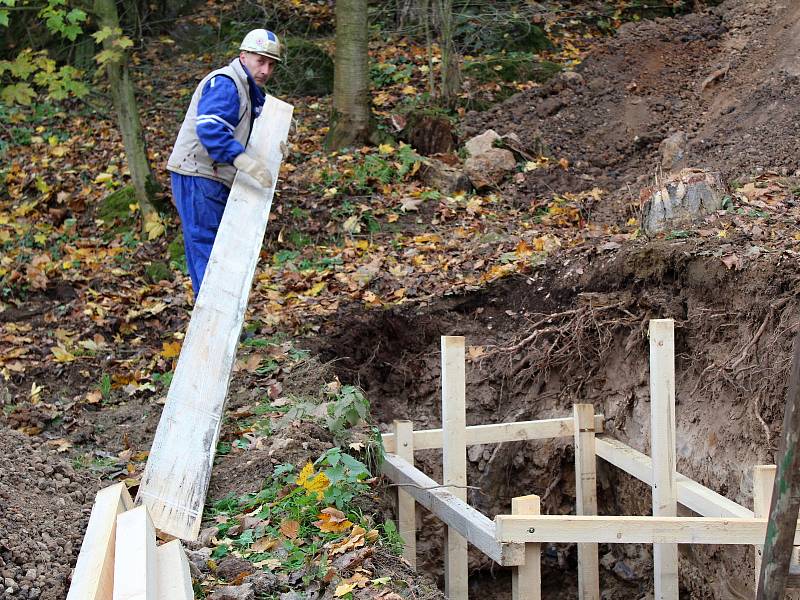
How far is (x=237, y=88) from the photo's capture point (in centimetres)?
538

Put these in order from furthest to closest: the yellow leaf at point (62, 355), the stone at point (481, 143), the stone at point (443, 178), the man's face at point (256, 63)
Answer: the stone at point (481, 143), the stone at point (443, 178), the yellow leaf at point (62, 355), the man's face at point (256, 63)

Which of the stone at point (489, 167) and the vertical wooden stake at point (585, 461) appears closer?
→ the vertical wooden stake at point (585, 461)

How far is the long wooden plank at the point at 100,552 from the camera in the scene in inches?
107

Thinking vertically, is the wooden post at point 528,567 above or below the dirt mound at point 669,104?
below

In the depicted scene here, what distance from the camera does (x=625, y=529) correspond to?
13.6ft

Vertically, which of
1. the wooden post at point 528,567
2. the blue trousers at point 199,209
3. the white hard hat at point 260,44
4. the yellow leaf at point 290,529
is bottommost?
the wooden post at point 528,567

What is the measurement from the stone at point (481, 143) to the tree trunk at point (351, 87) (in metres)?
1.22

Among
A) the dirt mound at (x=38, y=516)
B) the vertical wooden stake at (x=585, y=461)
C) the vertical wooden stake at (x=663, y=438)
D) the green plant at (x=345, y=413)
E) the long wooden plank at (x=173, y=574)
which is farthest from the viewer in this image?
the vertical wooden stake at (x=585, y=461)

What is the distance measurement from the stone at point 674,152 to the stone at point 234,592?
272 inches

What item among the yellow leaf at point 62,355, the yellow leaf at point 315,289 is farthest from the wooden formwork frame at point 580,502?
the yellow leaf at point 62,355

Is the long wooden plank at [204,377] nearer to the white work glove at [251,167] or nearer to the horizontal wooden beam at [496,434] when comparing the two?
the white work glove at [251,167]

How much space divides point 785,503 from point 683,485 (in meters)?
2.51

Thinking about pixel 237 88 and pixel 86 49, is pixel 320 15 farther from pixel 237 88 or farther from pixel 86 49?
pixel 237 88

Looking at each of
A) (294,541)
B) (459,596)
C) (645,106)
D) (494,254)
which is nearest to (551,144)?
(645,106)
